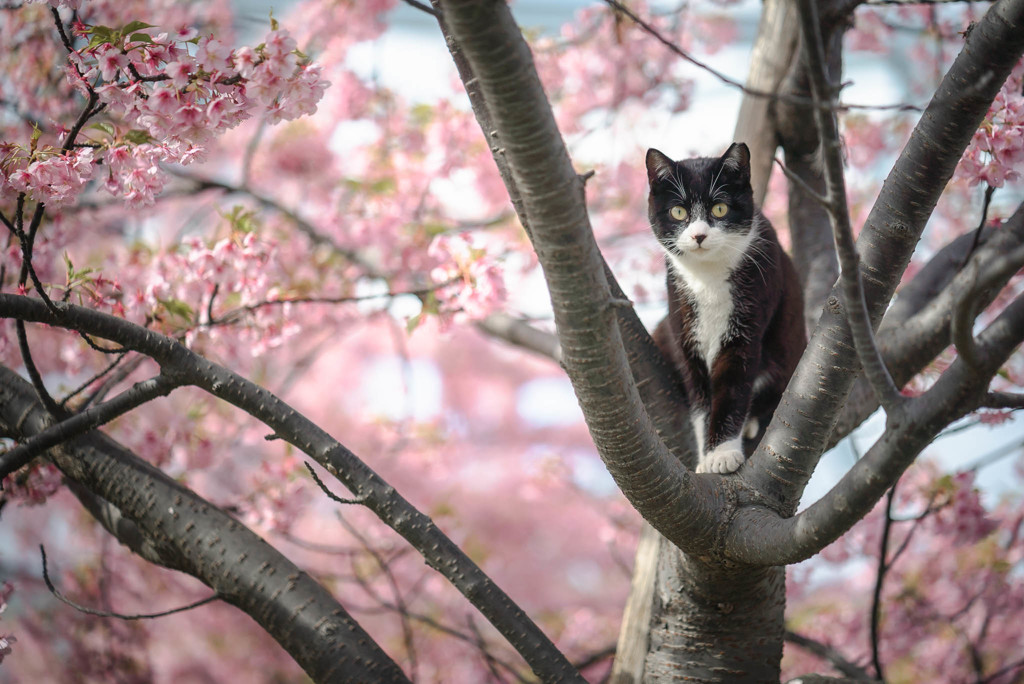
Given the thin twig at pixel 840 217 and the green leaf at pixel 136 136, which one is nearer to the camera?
the thin twig at pixel 840 217

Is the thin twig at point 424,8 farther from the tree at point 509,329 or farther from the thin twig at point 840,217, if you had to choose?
the thin twig at point 840,217

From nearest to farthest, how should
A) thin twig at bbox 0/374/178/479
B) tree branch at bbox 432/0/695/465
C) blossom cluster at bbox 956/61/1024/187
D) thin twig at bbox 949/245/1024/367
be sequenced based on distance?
1. thin twig at bbox 949/245/1024/367
2. thin twig at bbox 0/374/178/479
3. blossom cluster at bbox 956/61/1024/187
4. tree branch at bbox 432/0/695/465

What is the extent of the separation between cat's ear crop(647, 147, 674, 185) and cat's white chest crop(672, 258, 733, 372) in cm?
26

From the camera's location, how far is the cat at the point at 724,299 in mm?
1622

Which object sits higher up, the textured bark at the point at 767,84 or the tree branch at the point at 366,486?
the textured bark at the point at 767,84

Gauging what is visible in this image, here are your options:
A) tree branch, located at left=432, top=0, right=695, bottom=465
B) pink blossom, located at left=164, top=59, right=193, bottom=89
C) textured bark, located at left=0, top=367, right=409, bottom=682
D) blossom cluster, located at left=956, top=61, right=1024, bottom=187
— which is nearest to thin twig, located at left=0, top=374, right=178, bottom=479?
textured bark, located at left=0, top=367, right=409, bottom=682

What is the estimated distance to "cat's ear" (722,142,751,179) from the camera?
1629 mm

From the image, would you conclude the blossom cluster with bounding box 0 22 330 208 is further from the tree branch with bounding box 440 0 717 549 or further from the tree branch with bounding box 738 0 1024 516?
the tree branch with bounding box 738 0 1024 516

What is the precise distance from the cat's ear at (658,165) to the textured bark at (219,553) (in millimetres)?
1228

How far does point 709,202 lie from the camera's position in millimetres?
1690

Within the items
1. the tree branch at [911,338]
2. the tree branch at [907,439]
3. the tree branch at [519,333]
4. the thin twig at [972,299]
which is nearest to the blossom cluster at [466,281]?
the tree branch at [519,333]

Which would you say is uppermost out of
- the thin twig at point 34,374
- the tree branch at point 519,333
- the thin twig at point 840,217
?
the tree branch at point 519,333

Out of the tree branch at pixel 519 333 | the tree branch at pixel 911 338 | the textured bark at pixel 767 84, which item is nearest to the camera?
the tree branch at pixel 911 338

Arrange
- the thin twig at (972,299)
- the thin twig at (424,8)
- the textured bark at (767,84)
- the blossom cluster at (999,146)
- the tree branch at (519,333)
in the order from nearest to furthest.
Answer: the thin twig at (972,299)
the thin twig at (424,8)
the blossom cluster at (999,146)
the textured bark at (767,84)
the tree branch at (519,333)
